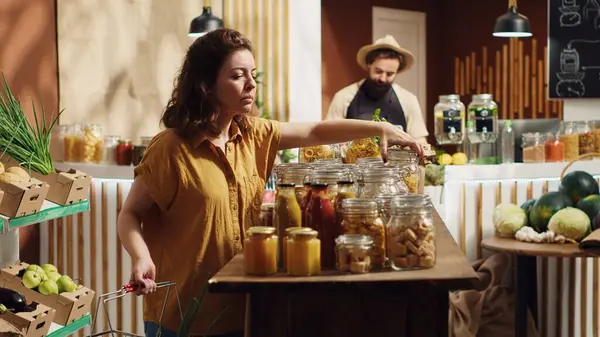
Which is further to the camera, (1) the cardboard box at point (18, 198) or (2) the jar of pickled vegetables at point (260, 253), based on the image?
(1) the cardboard box at point (18, 198)

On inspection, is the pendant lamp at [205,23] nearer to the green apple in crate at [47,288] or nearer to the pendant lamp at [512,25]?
the pendant lamp at [512,25]

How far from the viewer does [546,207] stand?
195 inches

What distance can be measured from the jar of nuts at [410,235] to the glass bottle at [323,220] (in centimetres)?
14

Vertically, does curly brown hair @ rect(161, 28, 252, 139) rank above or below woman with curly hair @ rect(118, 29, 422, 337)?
above

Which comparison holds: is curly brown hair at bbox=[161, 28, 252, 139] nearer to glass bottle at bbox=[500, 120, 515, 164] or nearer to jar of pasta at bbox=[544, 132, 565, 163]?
glass bottle at bbox=[500, 120, 515, 164]

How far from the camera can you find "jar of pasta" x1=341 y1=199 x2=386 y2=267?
6.77 feet

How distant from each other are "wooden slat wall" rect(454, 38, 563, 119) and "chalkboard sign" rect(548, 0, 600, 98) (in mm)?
2340

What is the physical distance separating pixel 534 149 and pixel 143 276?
149 inches

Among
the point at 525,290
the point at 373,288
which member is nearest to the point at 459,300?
the point at 525,290

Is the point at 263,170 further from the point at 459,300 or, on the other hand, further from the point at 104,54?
the point at 104,54

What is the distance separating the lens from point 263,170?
2803 millimetres

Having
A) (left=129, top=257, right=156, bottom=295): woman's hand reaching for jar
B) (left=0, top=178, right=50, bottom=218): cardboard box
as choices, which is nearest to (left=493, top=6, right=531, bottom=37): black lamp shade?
(left=0, top=178, right=50, bottom=218): cardboard box

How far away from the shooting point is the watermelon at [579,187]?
16.2 feet

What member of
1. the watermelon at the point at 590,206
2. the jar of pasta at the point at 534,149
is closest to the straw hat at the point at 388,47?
the jar of pasta at the point at 534,149
